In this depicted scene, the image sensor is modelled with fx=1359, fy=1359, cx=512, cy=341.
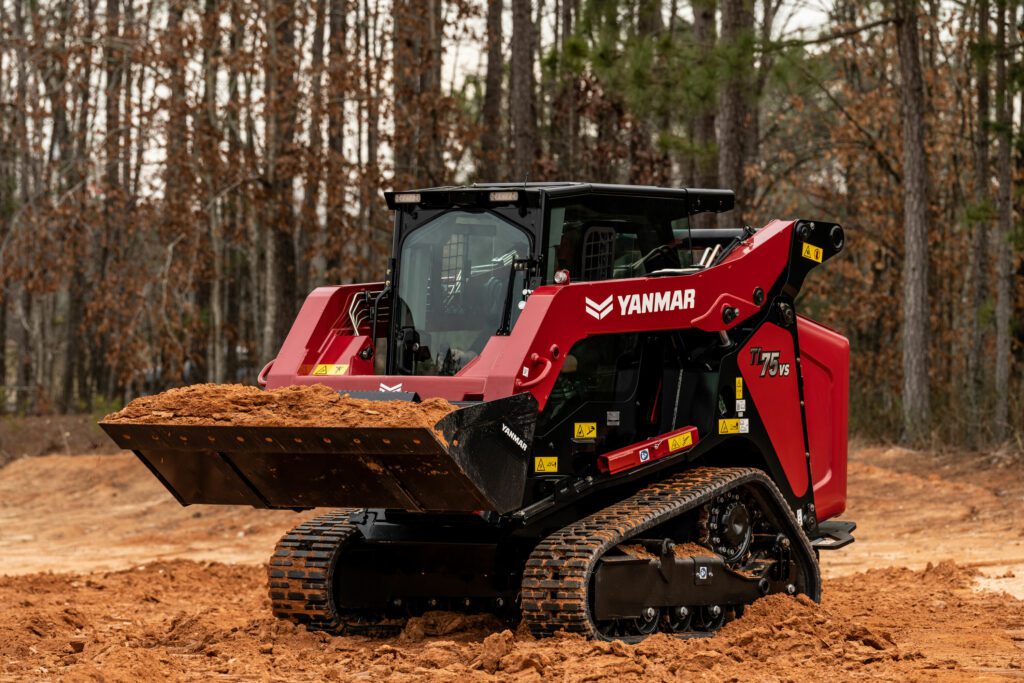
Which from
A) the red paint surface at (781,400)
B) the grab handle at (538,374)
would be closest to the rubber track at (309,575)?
the grab handle at (538,374)

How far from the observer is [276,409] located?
7.29 m

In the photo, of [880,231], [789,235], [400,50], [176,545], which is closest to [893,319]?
[880,231]

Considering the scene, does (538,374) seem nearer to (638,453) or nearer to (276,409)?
(638,453)

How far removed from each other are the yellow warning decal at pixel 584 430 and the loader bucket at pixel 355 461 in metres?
0.73

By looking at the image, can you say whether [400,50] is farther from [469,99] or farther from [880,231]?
[469,99]

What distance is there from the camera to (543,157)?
24.0 m

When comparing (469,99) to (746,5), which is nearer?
(746,5)

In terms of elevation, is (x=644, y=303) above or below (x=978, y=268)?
below

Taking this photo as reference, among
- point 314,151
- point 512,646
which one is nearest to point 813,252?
point 512,646

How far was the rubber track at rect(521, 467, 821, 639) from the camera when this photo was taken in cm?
758

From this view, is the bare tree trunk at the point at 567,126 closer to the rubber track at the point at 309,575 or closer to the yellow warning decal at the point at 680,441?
the yellow warning decal at the point at 680,441

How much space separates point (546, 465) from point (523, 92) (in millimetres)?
13910

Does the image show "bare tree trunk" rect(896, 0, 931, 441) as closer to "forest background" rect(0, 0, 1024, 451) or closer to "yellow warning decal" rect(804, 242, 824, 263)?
"forest background" rect(0, 0, 1024, 451)

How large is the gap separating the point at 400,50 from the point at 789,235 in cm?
1441
